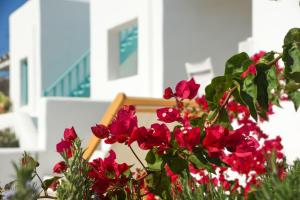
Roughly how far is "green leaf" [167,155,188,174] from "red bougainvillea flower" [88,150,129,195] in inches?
5.6

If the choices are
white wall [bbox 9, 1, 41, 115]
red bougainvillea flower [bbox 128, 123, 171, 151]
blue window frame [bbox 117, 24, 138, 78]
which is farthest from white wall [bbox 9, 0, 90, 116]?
red bougainvillea flower [bbox 128, 123, 171, 151]

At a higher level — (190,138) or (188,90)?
(188,90)

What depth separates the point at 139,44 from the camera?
29.3 ft

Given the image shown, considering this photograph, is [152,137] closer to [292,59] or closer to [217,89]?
[217,89]

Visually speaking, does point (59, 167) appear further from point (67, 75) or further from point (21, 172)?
point (67, 75)

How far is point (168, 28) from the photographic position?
8367 millimetres

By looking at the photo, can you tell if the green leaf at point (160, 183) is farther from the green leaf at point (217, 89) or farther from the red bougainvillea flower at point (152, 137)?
the green leaf at point (217, 89)

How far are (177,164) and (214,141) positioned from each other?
0.14 m

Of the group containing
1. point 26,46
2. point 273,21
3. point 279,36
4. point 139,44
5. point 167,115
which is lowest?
point 167,115

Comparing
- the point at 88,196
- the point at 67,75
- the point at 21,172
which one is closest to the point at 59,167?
the point at 88,196

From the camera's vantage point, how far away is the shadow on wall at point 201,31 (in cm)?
841

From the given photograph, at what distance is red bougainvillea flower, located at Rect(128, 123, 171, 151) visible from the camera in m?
1.27

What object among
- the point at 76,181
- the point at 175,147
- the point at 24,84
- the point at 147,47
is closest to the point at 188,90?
the point at 175,147

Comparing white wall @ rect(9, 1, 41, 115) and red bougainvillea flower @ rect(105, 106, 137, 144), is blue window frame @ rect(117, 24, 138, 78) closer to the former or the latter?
white wall @ rect(9, 1, 41, 115)
